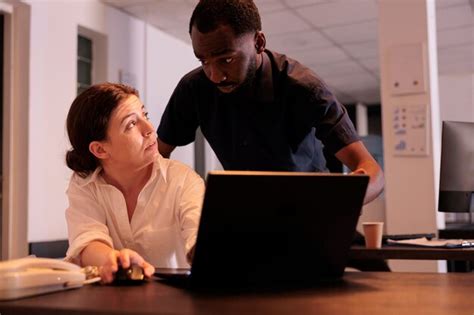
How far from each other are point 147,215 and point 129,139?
18 cm

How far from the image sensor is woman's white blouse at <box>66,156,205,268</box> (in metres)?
1.39

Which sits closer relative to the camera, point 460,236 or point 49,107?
point 460,236

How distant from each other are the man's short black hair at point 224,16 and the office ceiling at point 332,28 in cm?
352

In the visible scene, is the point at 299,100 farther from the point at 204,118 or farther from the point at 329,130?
the point at 204,118

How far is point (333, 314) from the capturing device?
74 centimetres

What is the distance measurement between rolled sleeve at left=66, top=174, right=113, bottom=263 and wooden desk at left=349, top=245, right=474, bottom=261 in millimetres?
684

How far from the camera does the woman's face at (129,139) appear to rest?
144 cm

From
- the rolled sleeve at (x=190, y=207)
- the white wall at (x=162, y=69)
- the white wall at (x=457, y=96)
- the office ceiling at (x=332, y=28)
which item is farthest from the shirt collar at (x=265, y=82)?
the white wall at (x=457, y=96)

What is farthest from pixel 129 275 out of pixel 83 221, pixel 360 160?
pixel 360 160

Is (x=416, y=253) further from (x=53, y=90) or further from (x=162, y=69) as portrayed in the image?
(x=162, y=69)

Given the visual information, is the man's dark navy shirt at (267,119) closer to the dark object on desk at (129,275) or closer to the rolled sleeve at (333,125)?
the rolled sleeve at (333,125)

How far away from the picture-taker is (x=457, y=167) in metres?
2.04

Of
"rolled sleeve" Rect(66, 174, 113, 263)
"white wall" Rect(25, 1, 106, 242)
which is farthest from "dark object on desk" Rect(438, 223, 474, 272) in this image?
"white wall" Rect(25, 1, 106, 242)

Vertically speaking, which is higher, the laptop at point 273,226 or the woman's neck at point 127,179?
the woman's neck at point 127,179
